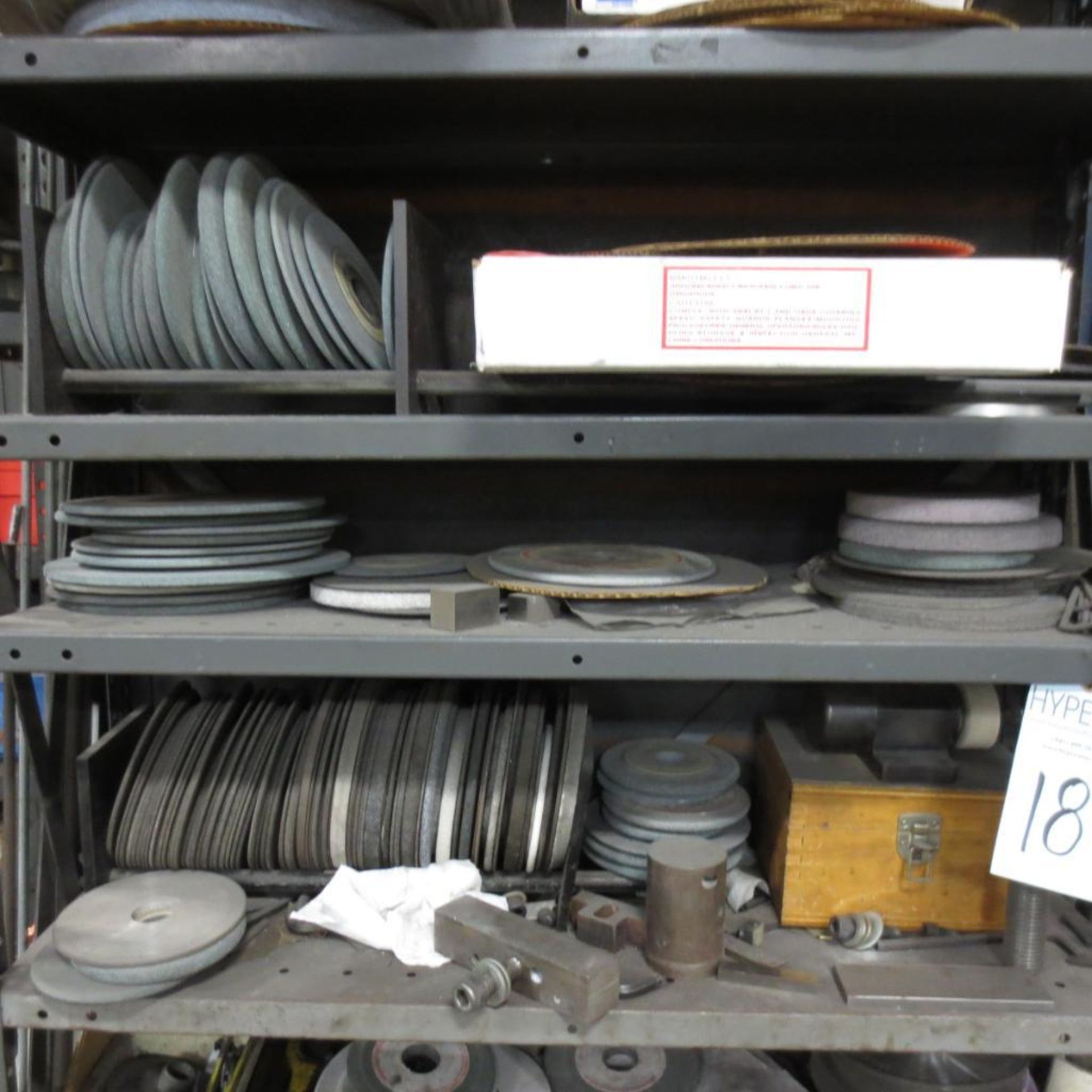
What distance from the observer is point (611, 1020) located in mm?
1037

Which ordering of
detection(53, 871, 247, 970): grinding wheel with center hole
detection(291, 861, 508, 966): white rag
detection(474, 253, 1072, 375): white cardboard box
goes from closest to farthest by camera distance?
1. detection(474, 253, 1072, 375): white cardboard box
2. detection(53, 871, 247, 970): grinding wheel with center hole
3. detection(291, 861, 508, 966): white rag

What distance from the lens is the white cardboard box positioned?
3.06ft

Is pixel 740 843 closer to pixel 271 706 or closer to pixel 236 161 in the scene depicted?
pixel 271 706

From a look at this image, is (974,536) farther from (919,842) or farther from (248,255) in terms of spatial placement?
(248,255)

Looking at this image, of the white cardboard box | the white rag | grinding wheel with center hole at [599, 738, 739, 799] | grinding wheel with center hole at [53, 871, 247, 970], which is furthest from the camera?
grinding wheel with center hole at [599, 738, 739, 799]

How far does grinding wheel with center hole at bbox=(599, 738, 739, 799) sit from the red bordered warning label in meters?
0.69

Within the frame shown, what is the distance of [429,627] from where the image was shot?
1063mm

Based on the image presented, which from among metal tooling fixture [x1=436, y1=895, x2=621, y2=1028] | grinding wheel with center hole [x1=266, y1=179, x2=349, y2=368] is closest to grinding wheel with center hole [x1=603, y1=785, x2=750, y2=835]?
metal tooling fixture [x1=436, y1=895, x2=621, y2=1028]

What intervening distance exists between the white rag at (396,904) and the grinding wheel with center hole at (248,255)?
756 millimetres

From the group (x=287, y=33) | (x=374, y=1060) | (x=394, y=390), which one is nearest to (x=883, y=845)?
(x=374, y=1060)

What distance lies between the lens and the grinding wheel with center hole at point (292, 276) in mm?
1069

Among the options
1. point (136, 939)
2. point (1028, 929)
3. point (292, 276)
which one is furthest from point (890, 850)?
point (292, 276)

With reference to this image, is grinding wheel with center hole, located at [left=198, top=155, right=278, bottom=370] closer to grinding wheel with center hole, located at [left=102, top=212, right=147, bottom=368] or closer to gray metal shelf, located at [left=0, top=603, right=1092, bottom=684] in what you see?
grinding wheel with center hole, located at [left=102, top=212, right=147, bottom=368]

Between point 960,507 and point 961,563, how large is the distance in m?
0.07
